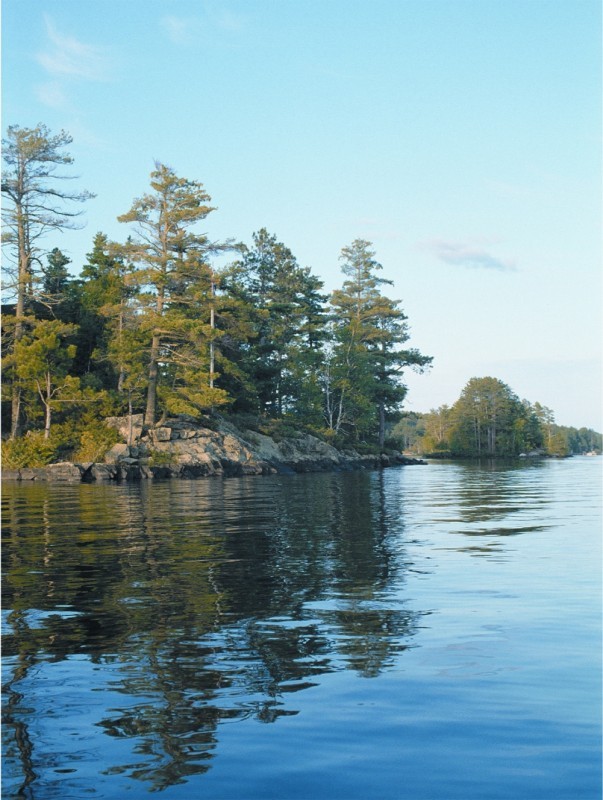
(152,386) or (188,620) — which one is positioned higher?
(152,386)

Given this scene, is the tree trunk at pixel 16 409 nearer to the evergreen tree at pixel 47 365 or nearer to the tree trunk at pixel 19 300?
the tree trunk at pixel 19 300

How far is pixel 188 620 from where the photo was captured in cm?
788

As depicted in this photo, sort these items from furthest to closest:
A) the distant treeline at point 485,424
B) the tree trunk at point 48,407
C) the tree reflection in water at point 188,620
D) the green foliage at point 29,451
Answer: the distant treeline at point 485,424 < the tree trunk at point 48,407 < the green foliage at point 29,451 < the tree reflection in water at point 188,620

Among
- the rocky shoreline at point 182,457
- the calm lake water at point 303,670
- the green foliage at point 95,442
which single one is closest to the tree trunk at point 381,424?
the rocky shoreline at point 182,457

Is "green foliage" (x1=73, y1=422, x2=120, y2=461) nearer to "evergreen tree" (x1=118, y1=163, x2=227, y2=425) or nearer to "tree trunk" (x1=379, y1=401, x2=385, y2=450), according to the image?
"evergreen tree" (x1=118, y1=163, x2=227, y2=425)

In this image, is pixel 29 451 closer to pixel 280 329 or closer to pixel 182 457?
pixel 182 457

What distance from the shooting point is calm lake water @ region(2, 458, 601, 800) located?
4.35 meters

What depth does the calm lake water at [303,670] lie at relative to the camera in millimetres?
4348

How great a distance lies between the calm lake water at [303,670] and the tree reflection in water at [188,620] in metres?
0.03

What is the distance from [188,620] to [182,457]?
38.6 m

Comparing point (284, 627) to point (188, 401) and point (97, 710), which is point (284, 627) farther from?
point (188, 401)

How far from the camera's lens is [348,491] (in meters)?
30.7

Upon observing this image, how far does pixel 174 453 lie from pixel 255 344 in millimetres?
20470

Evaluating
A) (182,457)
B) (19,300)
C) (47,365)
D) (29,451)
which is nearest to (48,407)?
(47,365)
